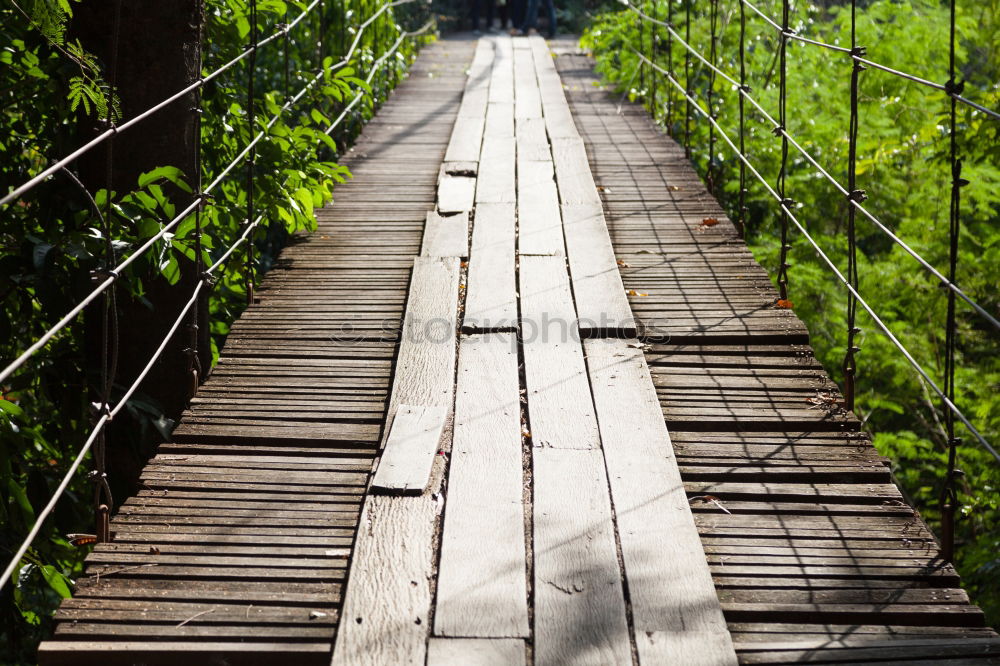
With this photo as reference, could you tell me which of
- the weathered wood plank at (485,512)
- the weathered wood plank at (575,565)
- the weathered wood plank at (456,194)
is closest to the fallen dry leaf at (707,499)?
the weathered wood plank at (575,565)

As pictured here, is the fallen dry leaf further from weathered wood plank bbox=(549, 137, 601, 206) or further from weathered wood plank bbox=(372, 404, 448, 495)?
weathered wood plank bbox=(549, 137, 601, 206)

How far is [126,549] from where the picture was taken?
6.55 ft

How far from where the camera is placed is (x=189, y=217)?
116 inches

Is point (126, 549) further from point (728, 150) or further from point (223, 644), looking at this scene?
point (728, 150)

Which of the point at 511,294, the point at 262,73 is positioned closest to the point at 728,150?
the point at 262,73

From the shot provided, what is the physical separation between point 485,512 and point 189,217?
4.50ft

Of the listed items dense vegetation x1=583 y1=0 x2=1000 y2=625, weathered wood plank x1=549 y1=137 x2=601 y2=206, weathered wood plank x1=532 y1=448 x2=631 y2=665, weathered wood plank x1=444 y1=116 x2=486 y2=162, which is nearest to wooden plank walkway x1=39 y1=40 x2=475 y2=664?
weathered wood plank x1=532 y1=448 x2=631 y2=665

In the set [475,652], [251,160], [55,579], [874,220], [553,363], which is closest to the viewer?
[475,652]

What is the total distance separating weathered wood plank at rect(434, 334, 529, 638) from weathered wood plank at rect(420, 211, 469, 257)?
90 centimetres

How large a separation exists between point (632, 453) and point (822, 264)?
5101 mm

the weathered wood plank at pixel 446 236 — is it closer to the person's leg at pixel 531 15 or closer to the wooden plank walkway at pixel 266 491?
the wooden plank walkway at pixel 266 491

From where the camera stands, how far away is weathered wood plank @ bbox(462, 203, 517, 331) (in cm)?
309

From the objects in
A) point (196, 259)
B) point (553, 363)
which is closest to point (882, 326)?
point (553, 363)

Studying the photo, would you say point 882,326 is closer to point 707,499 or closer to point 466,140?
point 707,499
